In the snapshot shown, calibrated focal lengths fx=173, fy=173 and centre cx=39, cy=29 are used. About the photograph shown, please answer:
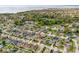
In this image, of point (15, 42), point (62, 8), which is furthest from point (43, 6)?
point (15, 42)

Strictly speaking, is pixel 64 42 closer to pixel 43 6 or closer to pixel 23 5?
pixel 43 6

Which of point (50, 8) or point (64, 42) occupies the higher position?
point (50, 8)

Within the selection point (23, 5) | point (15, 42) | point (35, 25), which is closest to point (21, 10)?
point (23, 5)

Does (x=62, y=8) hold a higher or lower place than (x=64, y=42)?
higher

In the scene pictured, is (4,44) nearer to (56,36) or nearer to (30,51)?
(30,51)

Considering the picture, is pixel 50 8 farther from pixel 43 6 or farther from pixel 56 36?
pixel 56 36
